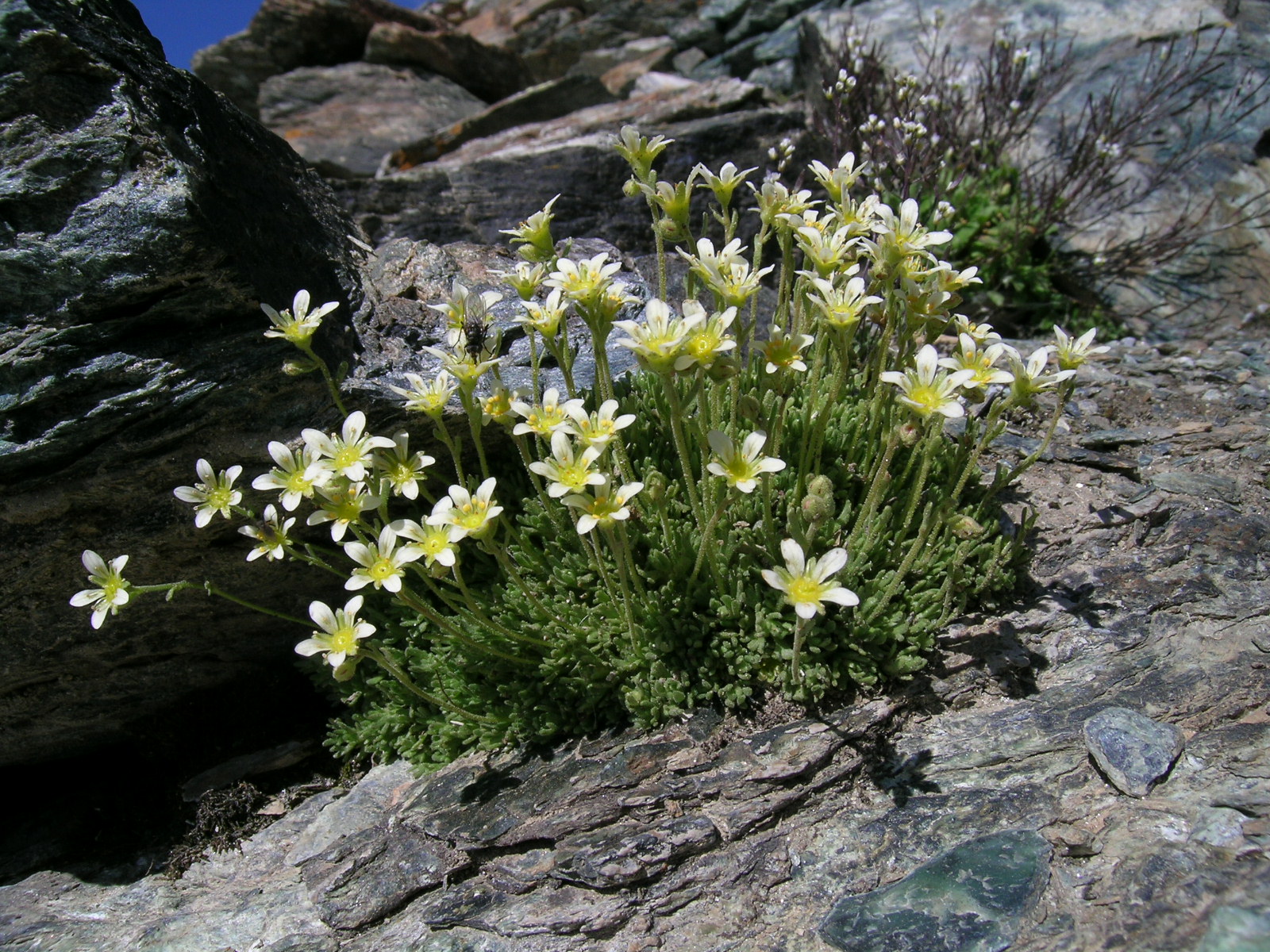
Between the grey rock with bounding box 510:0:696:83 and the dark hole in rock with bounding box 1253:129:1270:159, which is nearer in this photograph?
the dark hole in rock with bounding box 1253:129:1270:159

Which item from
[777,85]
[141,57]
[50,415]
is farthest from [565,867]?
[777,85]

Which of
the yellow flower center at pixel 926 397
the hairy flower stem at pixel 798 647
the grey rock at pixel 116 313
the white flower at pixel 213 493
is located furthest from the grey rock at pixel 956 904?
the grey rock at pixel 116 313

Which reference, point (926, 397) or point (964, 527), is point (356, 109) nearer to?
point (926, 397)

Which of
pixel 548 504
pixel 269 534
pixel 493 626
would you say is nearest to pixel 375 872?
pixel 493 626

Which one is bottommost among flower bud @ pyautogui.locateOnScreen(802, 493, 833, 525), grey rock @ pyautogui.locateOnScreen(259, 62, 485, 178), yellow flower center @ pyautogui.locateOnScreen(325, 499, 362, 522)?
flower bud @ pyautogui.locateOnScreen(802, 493, 833, 525)

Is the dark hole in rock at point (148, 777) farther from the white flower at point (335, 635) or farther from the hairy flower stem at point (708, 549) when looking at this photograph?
the hairy flower stem at point (708, 549)

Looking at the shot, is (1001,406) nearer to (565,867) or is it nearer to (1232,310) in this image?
(565,867)

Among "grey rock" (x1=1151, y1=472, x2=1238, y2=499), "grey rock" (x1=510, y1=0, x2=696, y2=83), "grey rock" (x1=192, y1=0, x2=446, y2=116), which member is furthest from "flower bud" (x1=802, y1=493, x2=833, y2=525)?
"grey rock" (x1=510, y1=0, x2=696, y2=83)

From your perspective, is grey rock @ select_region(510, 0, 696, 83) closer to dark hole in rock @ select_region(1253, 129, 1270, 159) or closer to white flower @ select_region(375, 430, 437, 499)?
dark hole in rock @ select_region(1253, 129, 1270, 159)
